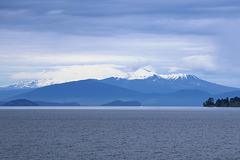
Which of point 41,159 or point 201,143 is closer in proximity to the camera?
point 41,159

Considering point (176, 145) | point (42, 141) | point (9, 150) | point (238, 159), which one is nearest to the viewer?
point (238, 159)

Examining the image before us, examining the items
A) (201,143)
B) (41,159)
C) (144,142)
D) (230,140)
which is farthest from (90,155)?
(230,140)

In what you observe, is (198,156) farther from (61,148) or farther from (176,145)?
(61,148)

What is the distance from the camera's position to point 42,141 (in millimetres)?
82188

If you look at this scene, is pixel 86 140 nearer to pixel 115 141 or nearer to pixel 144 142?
pixel 115 141

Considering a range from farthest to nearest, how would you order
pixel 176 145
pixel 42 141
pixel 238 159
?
pixel 42 141
pixel 176 145
pixel 238 159

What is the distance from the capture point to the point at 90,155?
64.2 meters

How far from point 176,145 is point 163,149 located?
6161mm

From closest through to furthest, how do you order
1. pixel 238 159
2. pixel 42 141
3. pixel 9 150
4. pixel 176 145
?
pixel 238 159, pixel 9 150, pixel 176 145, pixel 42 141

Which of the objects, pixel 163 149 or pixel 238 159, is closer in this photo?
pixel 238 159

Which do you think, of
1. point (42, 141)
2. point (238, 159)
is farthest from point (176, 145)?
point (42, 141)

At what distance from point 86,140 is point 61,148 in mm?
13689

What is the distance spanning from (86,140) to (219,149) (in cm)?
2687

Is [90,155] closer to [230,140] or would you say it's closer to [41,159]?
[41,159]
